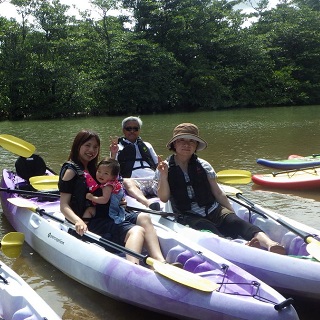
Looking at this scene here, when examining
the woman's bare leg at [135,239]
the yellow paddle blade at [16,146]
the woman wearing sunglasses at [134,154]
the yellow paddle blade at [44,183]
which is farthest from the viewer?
the woman wearing sunglasses at [134,154]

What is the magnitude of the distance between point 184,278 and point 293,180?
453 centimetres

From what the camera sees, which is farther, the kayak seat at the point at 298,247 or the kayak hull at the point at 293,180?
the kayak hull at the point at 293,180

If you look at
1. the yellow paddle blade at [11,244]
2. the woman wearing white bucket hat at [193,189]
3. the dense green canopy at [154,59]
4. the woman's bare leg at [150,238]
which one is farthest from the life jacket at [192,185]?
the dense green canopy at [154,59]

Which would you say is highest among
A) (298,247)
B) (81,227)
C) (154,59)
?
(154,59)

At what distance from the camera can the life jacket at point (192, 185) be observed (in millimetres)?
3865

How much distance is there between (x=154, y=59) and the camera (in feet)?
88.2

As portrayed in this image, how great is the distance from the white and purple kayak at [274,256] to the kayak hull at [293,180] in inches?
116

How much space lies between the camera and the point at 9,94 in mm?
24906

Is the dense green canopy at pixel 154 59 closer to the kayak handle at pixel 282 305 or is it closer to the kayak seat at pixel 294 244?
the kayak seat at pixel 294 244

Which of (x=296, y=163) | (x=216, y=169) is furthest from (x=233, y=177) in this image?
(x=216, y=169)

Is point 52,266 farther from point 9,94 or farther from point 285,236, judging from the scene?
point 9,94

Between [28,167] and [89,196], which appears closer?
[89,196]

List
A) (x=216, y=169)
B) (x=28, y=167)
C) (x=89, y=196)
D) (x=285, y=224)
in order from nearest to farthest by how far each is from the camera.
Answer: (x=89, y=196) < (x=285, y=224) < (x=28, y=167) < (x=216, y=169)

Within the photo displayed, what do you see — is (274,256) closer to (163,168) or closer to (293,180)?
(163,168)
